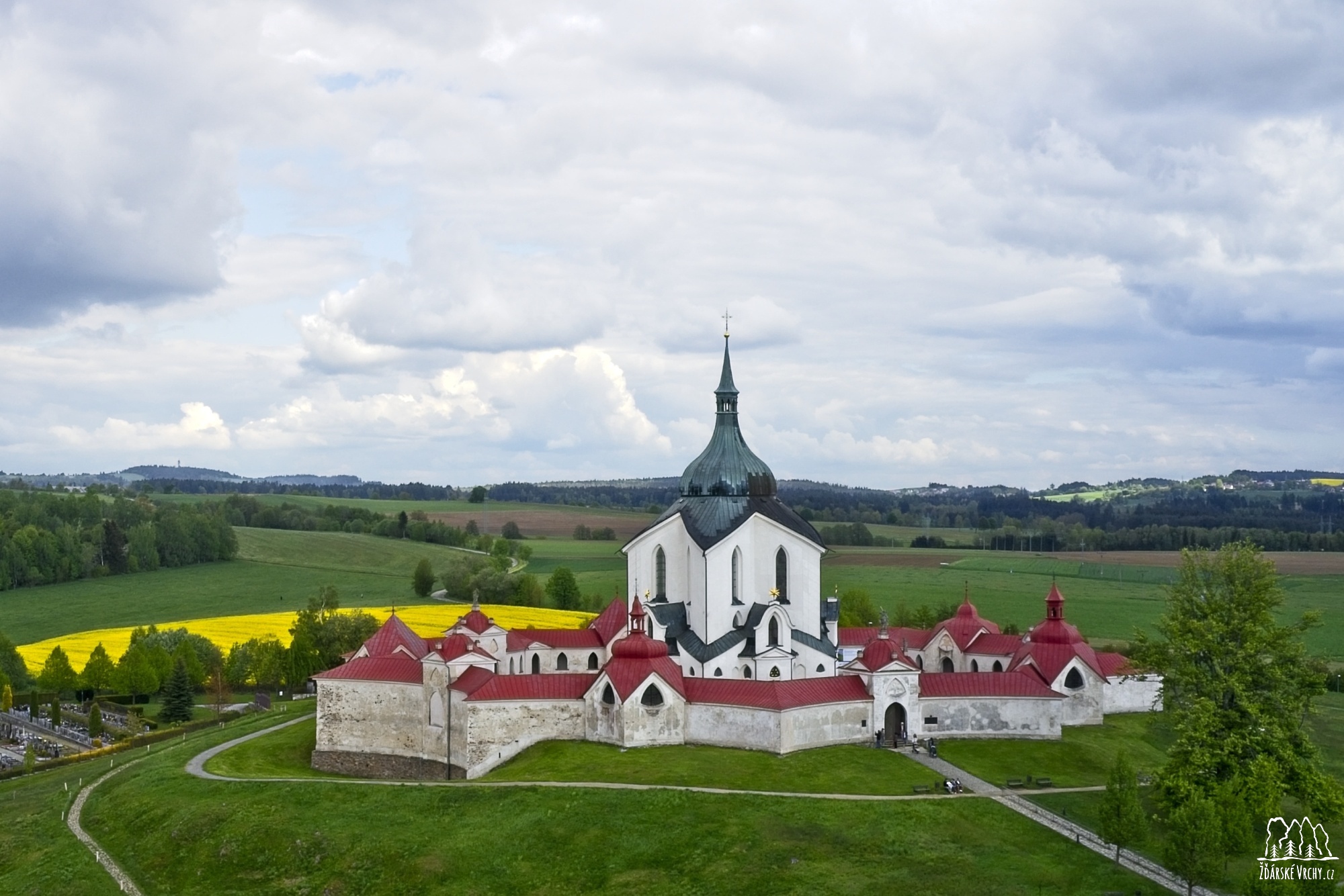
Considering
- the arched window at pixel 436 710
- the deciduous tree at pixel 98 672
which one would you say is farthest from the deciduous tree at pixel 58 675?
the arched window at pixel 436 710

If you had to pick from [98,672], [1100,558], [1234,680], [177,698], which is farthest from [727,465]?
[1100,558]

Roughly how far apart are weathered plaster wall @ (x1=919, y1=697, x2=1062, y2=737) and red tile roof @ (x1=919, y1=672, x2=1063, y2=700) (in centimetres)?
23

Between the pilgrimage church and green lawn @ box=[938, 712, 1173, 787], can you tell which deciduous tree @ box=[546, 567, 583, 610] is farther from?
green lawn @ box=[938, 712, 1173, 787]

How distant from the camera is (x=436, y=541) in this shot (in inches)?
6314

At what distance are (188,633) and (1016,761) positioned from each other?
67.4 m

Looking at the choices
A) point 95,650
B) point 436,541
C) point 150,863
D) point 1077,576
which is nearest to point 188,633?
point 95,650

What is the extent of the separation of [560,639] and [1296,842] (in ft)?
132

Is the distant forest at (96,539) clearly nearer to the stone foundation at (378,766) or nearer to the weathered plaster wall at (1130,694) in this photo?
the stone foundation at (378,766)

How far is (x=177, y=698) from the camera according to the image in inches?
3260

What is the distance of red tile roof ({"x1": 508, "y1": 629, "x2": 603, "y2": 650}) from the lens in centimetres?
7238

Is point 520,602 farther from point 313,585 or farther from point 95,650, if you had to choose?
point 95,650

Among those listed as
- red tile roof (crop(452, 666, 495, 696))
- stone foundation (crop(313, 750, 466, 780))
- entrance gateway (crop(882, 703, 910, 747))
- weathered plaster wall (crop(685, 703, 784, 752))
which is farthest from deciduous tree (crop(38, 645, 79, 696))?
entrance gateway (crop(882, 703, 910, 747))

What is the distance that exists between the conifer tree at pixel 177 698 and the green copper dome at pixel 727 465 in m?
37.6

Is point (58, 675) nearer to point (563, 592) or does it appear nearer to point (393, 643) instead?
point (393, 643)
